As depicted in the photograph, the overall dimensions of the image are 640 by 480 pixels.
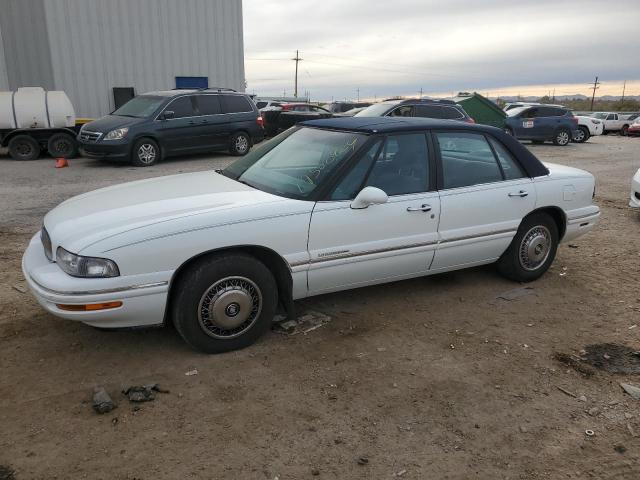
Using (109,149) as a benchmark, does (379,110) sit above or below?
above

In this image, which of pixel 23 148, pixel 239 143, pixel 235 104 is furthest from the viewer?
pixel 239 143

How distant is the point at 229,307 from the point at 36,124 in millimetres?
11975

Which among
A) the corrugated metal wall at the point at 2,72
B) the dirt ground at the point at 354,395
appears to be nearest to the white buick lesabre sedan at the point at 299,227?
the dirt ground at the point at 354,395

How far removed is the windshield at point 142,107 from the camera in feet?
41.1

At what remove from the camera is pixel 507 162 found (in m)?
4.75

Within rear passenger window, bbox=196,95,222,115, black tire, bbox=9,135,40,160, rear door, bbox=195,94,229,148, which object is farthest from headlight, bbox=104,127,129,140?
black tire, bbox=9,135,40,160

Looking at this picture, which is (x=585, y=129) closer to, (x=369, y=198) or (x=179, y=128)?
(x=179, y=128)

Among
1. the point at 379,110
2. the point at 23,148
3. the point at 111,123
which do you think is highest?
the point at 379,110

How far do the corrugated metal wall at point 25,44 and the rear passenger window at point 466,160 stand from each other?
16285mm

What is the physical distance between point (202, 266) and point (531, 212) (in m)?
3.02

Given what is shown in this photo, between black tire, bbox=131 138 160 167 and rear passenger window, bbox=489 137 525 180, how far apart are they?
9403 mm

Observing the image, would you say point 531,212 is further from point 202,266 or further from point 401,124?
point 202,266

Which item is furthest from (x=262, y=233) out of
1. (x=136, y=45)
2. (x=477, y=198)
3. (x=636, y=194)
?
(x=136, y=45)

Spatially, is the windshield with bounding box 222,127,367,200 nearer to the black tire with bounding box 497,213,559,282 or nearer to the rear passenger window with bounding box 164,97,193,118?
the black tire with bounding box 497,213,559,282
